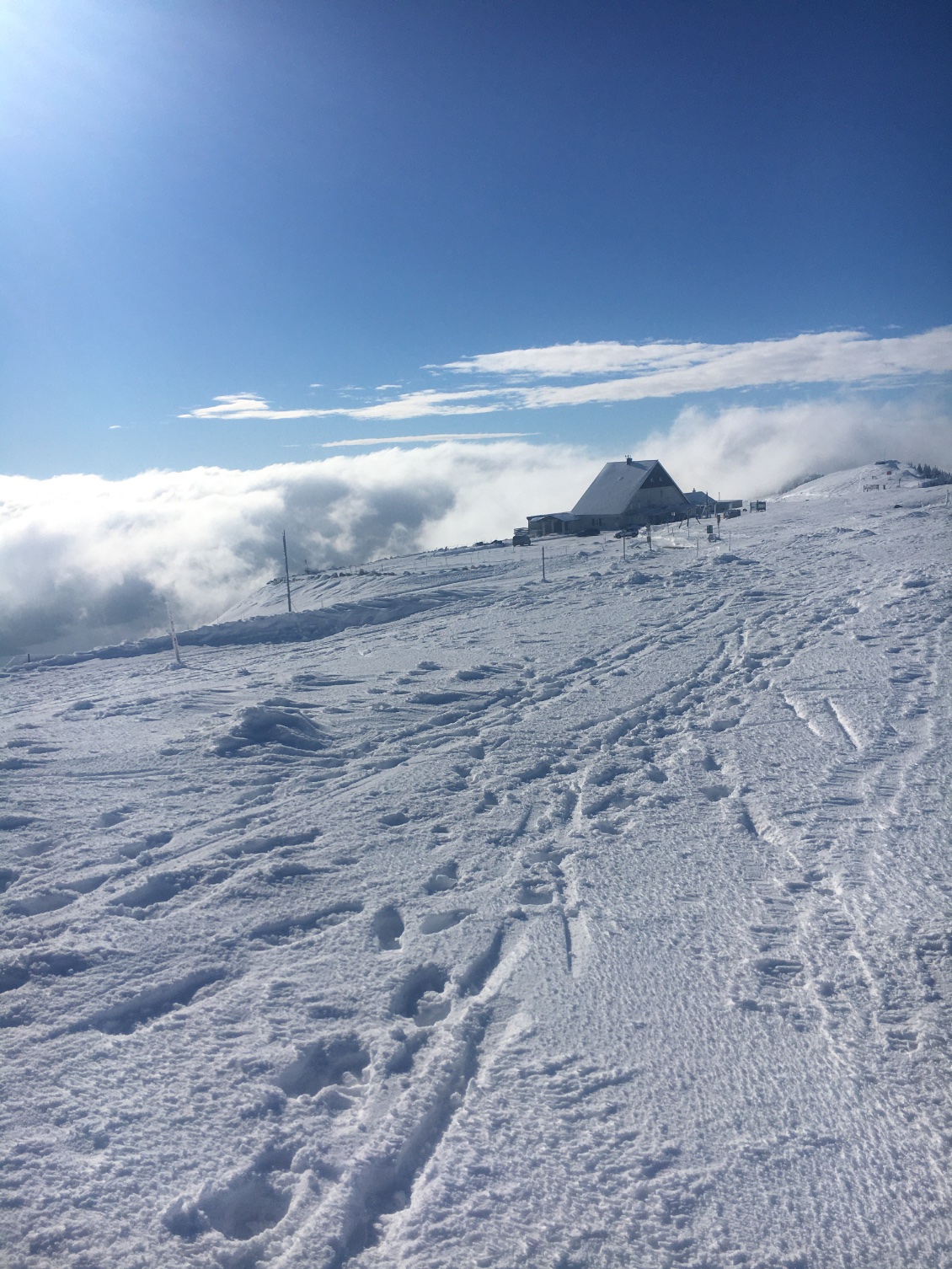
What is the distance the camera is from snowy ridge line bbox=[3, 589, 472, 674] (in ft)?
48.1

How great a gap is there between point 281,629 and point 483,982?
12.8m

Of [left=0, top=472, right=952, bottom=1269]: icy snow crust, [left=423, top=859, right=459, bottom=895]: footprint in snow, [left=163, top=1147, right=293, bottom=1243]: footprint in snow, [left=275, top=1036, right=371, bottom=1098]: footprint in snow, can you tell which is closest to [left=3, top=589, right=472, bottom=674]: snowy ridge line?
[left=0, top=472, right=952, bottom=1269]: icy snow crust

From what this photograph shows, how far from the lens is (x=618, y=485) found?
4838cm

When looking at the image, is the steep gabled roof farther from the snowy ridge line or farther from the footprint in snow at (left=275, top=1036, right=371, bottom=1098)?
the footprint in snow at (left=275, top=1036, right=371, bottom=1098)

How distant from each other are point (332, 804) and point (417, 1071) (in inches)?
124

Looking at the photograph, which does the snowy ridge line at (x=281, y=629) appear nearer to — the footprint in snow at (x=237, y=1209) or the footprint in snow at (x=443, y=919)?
the footprint in snow at (x=443, y=919)

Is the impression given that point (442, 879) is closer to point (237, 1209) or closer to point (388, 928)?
point (388, 928)

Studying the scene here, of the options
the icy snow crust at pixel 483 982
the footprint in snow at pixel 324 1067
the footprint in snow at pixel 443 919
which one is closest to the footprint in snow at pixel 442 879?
the icy snow crust at pixel 483 982

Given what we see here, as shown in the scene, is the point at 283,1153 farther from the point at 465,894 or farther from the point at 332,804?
the point at 332,804

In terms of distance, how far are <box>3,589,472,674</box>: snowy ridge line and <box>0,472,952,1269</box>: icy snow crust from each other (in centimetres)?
544

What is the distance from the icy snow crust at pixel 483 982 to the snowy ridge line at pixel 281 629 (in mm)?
5441

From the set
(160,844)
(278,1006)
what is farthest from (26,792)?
(278,1006)

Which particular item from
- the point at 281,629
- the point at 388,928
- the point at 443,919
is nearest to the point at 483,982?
the point at 443,919

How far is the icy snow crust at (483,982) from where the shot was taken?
2975 millimetres
